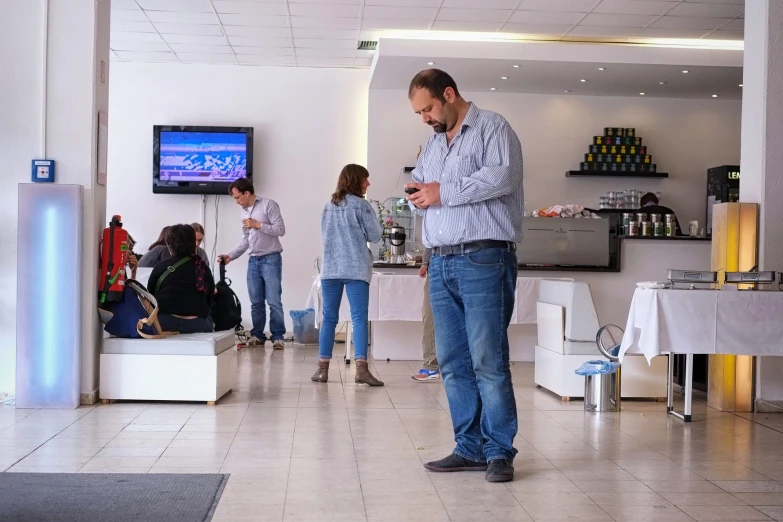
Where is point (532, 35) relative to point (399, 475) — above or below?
above

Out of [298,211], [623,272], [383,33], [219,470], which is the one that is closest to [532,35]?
[383,33]

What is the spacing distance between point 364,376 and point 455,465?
8.39ft

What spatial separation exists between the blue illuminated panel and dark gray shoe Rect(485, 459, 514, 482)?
8.27ft

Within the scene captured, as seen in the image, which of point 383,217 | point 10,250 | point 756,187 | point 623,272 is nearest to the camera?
point 10,250

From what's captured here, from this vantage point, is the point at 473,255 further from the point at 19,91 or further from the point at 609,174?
the point at 609,174

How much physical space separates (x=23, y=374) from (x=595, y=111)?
265 inches

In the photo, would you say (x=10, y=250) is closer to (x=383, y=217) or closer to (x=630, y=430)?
(x=630, y=430)

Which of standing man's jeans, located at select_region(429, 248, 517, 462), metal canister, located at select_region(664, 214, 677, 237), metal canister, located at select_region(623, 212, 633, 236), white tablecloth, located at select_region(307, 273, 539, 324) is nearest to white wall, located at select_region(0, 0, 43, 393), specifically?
standing man's jeans, located at select_region(429, 248, 517, 462)

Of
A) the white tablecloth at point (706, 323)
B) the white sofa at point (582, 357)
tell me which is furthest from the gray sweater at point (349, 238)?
the white tablecloth at point (706, 323)

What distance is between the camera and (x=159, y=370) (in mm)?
5129

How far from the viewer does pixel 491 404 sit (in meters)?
3.46

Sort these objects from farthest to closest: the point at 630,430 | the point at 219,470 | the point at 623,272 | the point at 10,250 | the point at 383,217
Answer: the point at 383,217 → the point at 623,272 → the point at 10,250 → the point at 630,430 → the point at 219,470

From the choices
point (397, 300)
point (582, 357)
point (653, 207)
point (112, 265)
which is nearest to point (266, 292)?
point (397, 300)

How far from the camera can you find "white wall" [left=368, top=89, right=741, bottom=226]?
31.7ft
